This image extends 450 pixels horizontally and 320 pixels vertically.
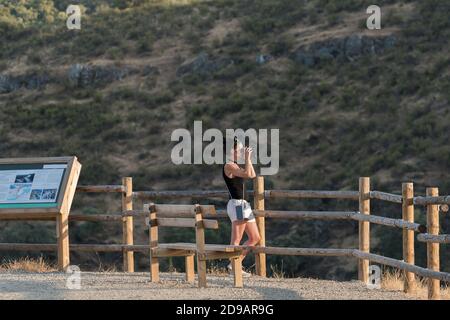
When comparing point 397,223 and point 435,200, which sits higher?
point 435,200

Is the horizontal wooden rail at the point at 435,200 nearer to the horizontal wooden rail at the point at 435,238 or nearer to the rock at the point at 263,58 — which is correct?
the horizontal wooden rail at the point at 435,238

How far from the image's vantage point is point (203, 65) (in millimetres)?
43688

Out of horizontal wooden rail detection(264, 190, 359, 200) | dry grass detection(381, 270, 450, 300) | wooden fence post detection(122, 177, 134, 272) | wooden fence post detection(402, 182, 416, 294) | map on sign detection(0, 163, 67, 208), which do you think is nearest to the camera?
dry grass detection(381, 270, 450, 300)

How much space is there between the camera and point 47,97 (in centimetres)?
4344

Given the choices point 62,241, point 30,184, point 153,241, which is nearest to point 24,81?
point 30,184

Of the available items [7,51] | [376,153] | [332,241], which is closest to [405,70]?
[376,153]

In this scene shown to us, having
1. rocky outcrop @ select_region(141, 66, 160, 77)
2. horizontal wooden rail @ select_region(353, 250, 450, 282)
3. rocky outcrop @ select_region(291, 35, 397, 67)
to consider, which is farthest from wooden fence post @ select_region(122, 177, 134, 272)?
rocky outcrop @ select_region(141, 66, 160, 77)

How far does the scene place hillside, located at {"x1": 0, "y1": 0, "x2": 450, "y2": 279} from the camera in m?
32.9

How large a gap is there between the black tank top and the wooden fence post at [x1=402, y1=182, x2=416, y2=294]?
2.01 metres

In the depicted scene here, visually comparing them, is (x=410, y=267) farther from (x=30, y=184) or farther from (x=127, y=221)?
(x=30, y=184)

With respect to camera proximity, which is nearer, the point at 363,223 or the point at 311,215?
the point at 363,223

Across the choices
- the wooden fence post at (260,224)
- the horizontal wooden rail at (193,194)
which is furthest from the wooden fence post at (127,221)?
the wooden fence post at (260,224)

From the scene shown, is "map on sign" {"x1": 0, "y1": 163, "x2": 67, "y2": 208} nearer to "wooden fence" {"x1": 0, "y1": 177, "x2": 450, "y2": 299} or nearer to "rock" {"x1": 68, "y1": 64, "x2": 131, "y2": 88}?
"wooden fence" {"x1": 0, "y1": 177, "x2": 450, "y2": 299}

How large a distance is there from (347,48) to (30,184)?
2735 cm
